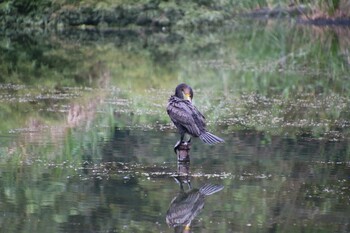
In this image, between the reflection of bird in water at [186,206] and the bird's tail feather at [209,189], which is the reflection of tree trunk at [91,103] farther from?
the reflection of bird in water at [186,206]

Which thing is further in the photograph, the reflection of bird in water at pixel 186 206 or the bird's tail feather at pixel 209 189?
the bird's tail feather at pixel 209 189

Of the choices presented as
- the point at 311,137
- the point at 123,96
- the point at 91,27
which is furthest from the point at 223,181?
the point at 91,27

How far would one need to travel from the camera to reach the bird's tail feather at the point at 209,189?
383 inches

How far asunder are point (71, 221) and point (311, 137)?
5.78m

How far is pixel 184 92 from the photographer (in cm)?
1180

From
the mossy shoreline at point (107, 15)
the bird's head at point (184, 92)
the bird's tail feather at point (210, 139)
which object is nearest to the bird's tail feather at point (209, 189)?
the bird's tail feather at point (210, 139)

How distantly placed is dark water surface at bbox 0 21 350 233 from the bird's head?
0.70 m

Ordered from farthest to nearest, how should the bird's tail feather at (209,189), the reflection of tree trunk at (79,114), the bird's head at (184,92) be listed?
the reflection of tree trunk at (79,114)
the bird's head at (184,92)
the bird's tail feather at (209,189)

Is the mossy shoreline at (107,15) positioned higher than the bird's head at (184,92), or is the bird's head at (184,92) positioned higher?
the mossy shoreline at (107,15)

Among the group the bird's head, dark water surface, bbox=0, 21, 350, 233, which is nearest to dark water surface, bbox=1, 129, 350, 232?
dark water surface, bbox=0, 21, 350, 233

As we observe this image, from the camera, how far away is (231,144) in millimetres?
12719

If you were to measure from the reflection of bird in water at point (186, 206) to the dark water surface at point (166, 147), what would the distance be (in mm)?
17

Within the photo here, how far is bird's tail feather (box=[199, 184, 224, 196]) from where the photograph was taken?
31.9 feet

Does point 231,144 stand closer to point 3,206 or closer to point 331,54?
point 3,206
